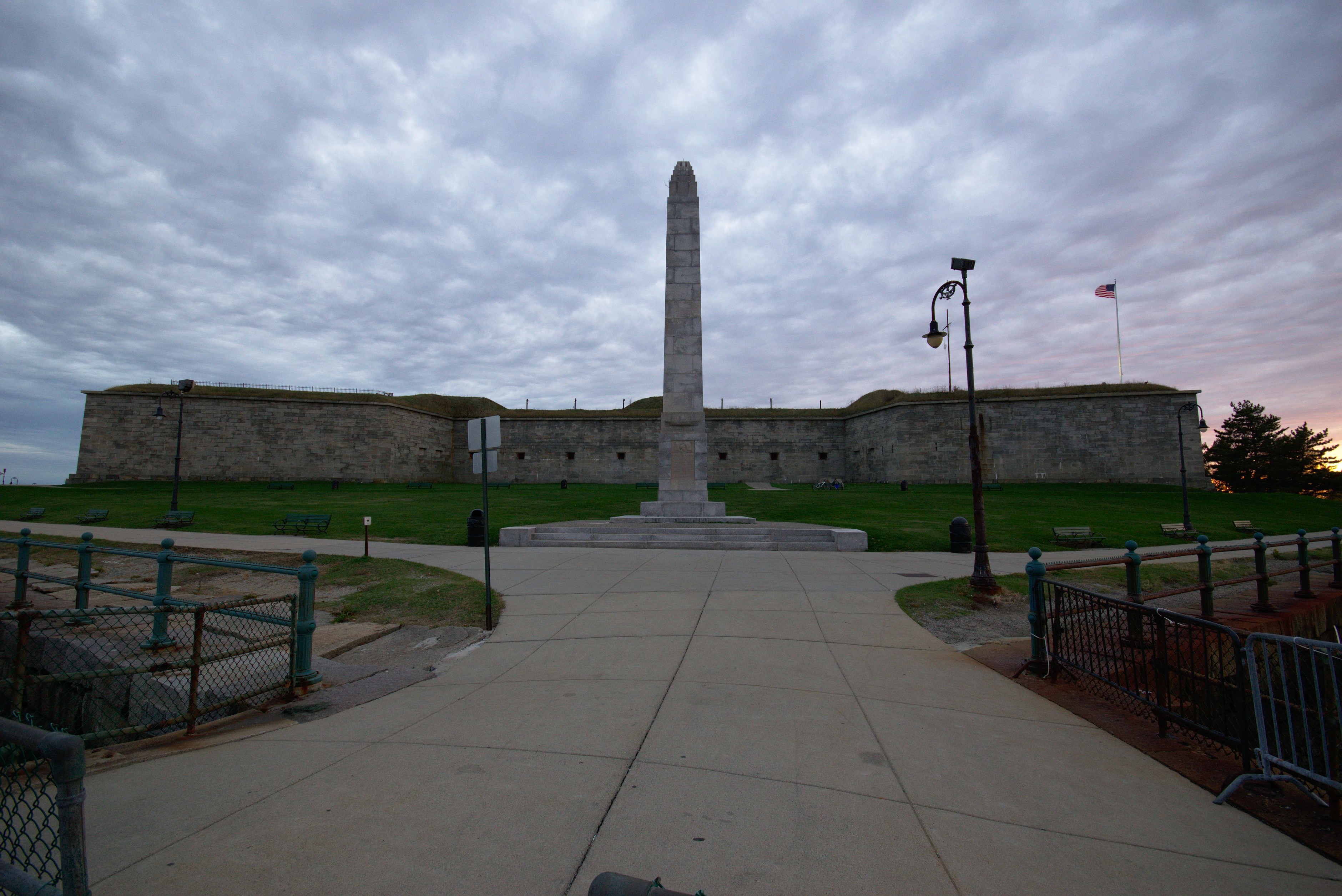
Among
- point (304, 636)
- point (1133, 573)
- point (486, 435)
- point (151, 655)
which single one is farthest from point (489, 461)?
point (1133, 573)

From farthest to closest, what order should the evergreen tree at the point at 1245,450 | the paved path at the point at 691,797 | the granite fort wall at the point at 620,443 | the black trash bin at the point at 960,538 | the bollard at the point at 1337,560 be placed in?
the evergreen tree at the point at 1245,450 → the granite fort wall at the point at 620,443 → the black trash bin at the point at 960,538 → the bollard at the point at 1337,560 → the paved path at the point at 691,797

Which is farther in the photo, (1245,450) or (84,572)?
(1245,450)

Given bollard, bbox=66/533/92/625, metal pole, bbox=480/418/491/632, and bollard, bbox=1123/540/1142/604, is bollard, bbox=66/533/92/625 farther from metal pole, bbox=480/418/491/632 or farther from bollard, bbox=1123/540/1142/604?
bollard, bbox=1123/540/1142/604

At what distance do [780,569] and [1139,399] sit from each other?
36.7 meters

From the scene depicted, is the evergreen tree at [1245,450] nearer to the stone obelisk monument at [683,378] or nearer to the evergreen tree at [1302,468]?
the evergreen tree at [1302,468]

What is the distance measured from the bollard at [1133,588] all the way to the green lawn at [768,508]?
896 centimetres

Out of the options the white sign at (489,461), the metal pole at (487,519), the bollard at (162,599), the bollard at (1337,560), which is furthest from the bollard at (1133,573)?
the bollard at (162,599)

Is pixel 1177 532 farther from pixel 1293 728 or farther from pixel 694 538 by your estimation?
pixel 1293 728

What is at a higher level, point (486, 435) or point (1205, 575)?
point (486, 435)

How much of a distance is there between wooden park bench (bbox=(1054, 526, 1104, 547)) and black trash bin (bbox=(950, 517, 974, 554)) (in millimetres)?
3709

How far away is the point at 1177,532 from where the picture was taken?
18.7 meters

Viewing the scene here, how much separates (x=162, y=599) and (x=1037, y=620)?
9.10m

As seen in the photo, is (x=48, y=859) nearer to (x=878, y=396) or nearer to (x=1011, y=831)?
(x=1011, y=831)

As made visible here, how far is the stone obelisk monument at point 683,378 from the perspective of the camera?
19.4 m
